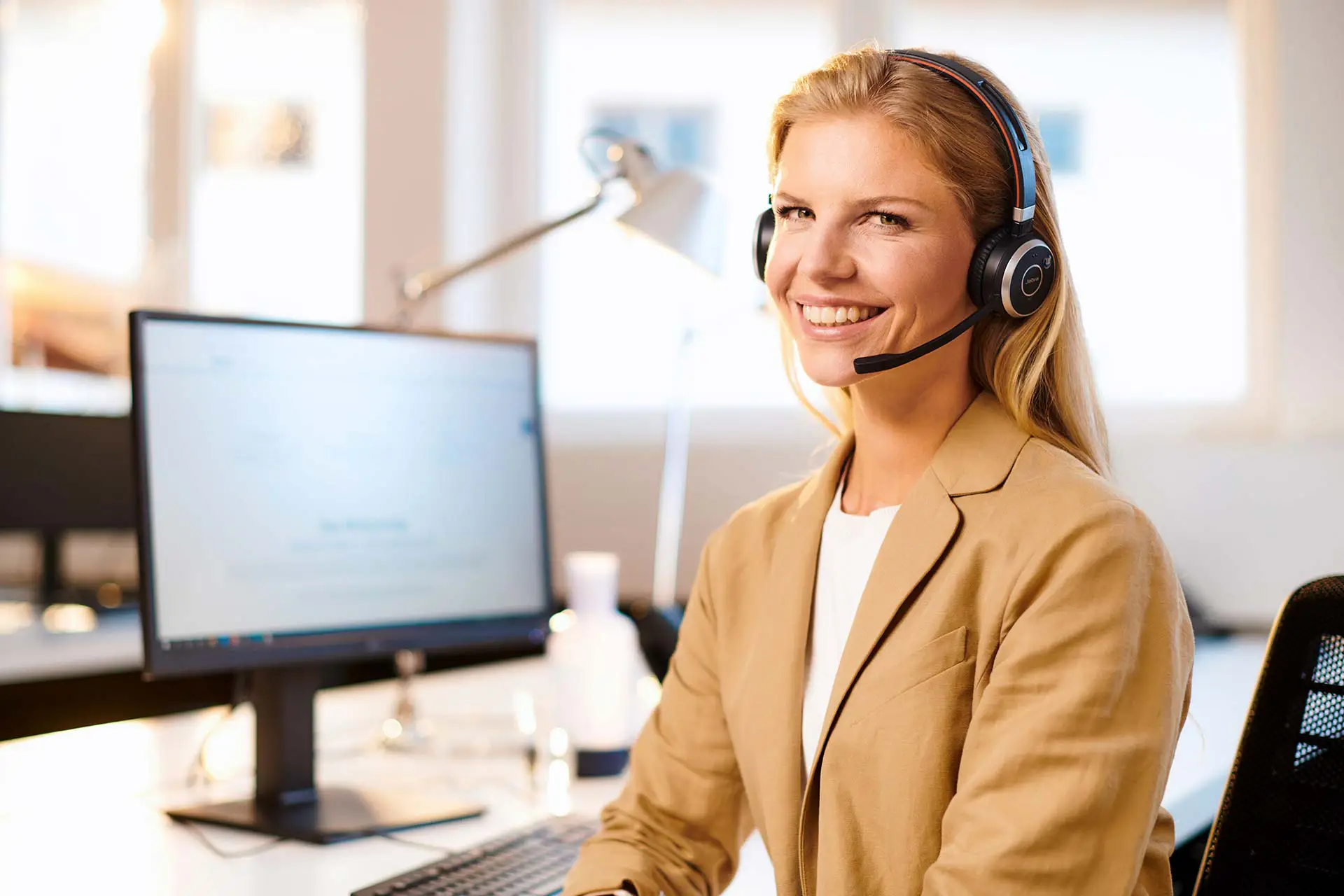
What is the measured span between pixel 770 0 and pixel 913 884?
2329mm

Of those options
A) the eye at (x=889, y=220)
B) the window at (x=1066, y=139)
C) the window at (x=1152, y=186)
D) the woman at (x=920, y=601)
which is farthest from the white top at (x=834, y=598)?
the window at (x=1066, y=139)

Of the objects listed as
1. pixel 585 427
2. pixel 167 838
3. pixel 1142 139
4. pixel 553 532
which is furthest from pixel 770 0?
pixel 167 838

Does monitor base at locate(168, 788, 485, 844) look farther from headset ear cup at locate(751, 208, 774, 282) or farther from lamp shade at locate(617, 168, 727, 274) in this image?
lamp shade at locate(617, 168, 727, 274)

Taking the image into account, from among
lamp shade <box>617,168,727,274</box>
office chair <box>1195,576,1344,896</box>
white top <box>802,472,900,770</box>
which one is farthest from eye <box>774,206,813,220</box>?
lamp shade <box>617,168,727,274</box>

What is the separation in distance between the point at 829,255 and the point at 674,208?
27.1 inches

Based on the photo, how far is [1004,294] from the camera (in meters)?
0.85

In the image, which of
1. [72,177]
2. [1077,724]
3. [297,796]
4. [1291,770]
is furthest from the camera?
[72,177]

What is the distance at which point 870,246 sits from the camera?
87 cm

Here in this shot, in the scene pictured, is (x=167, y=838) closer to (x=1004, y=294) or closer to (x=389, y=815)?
(x=389, y=815)

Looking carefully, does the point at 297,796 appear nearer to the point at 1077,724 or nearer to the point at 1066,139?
the point at 1077,724

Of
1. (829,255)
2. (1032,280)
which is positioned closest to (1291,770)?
(1032,280)

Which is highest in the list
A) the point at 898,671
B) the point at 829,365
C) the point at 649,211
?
the point at 649,211

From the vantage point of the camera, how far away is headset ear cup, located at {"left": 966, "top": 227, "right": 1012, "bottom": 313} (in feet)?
2.84

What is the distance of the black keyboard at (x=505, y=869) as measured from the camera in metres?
0.95
